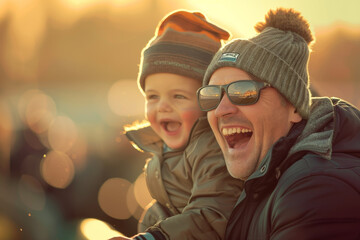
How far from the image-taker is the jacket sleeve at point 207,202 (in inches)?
110

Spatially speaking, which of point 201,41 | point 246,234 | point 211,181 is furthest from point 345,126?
point 201,41

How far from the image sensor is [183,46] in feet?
11.4

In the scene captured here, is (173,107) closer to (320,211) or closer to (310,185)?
(310,185)

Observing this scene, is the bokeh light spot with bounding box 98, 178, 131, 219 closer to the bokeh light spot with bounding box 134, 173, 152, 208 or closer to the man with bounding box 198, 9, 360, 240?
the bokeh light spot with bounding box 134, 173, 152, 208

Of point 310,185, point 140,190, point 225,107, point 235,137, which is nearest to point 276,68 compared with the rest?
point 225,107

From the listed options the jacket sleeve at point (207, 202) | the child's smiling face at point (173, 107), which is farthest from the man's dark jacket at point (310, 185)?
the child's smiling face at point (173, 107)

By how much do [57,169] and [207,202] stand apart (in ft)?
12.5

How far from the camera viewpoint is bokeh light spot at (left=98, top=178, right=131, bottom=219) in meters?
5.31

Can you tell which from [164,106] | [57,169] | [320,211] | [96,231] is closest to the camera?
[320,211]

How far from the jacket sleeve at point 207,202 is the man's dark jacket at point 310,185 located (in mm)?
260

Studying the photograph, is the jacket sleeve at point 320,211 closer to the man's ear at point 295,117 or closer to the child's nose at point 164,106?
the man's ear at point 295,117

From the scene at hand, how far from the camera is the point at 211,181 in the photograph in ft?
9.67

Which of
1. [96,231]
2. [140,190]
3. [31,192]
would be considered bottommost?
[140,190]

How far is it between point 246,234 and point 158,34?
1830 mm
